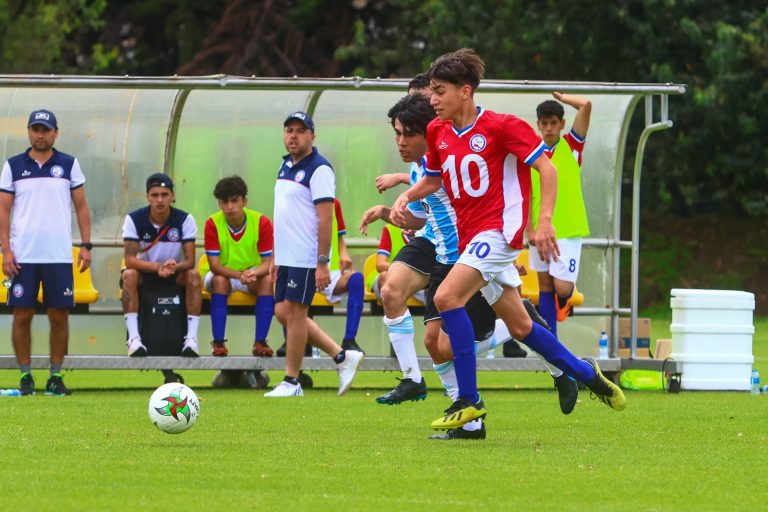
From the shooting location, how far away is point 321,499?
6.59m

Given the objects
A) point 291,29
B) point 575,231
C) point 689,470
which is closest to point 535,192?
point 575,231

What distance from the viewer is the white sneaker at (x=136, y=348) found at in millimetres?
14039

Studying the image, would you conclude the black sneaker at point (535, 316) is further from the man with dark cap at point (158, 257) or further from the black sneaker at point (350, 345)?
the man with dark cap at point (158, 257)

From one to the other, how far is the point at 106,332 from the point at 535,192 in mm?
4396

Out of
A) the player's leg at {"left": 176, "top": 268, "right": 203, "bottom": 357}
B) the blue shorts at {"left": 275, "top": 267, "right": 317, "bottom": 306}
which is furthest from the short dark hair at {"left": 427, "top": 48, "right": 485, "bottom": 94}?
the player's leg at {"left": 176, "top": 268, "right": 203, "bottom": 357}

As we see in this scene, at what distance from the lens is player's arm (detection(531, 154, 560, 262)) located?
8634 mm

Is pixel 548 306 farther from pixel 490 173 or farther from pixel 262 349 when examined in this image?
pixel 490 173

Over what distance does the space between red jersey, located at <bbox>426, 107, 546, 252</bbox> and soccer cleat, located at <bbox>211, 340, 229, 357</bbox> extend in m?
5.60

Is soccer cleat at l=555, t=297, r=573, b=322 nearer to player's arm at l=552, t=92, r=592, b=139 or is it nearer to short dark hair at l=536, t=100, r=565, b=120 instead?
player's arm at l=552, t=92, r=592, b=139

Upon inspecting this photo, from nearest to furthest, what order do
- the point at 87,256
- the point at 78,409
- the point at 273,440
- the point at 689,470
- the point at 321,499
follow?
1. the point at 321,499
2. the point at 689,470
3. the point at 273,440
4. the point at 78,409
5. the point at 87,256

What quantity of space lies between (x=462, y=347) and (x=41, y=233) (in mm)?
5269

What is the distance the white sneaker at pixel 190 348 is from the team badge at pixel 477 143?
5683 millimetres

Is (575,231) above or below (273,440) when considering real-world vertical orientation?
above

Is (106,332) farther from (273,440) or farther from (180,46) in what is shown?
(180,46)
